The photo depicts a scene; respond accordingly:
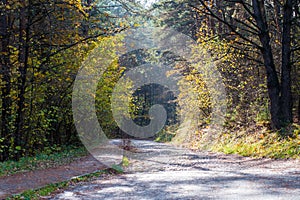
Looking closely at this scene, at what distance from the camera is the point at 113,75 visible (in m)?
21.2

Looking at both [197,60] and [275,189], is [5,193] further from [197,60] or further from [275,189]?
[197,60]

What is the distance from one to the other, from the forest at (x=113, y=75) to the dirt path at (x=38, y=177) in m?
2.06

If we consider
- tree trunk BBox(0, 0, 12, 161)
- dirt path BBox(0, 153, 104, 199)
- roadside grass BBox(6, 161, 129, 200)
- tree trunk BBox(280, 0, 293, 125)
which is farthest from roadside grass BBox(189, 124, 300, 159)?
tree trunk BBox(0, 0, 12, 161)

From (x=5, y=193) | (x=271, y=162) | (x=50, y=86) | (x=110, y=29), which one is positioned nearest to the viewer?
(x=5, y=193)

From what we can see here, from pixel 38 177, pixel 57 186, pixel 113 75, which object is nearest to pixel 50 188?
pixel 57 186

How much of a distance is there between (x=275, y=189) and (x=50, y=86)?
439 inches

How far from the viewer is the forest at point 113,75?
13305 mm

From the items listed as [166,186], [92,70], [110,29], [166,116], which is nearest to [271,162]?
[166,186]

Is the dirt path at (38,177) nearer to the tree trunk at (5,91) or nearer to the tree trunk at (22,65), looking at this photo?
the tree trunk at (22,65)

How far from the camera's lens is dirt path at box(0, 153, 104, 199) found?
8.39 m

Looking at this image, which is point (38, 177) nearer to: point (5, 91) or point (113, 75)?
point (5, 91)

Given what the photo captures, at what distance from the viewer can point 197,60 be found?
70.4 ft

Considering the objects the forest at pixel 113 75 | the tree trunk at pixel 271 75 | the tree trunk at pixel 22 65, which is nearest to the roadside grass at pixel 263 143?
the forest at pixel 113 75

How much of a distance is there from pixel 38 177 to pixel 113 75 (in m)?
11.7
